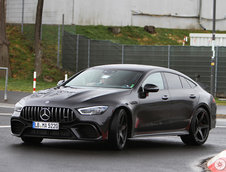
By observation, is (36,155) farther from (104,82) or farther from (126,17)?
(126,17)

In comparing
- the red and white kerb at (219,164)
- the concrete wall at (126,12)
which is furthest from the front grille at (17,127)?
the concrete wall at (126,12)

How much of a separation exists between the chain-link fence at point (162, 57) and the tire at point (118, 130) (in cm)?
2226

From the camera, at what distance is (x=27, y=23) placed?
4334 cm

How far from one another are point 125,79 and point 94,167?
9.39 ft

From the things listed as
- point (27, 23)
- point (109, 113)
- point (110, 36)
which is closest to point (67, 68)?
point (27, 23)

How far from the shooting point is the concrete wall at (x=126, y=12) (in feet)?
145

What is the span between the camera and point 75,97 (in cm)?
1070

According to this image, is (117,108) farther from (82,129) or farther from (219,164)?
(219,164)

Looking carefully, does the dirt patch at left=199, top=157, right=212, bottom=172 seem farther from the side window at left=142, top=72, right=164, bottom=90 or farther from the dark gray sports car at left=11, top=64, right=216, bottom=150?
the side window at left=142, top=72, right=164, bottom=90

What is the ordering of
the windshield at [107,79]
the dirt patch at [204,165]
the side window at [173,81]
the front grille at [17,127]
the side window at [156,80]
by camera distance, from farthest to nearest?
the side window at [173,81] → the side window at [156,80] → the windshield at [107,79] → the front grille at [17,127] → the dirt patch at [204,165]

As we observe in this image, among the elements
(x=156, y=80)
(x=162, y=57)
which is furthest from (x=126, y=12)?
(x=156, y=80)

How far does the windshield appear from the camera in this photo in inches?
460

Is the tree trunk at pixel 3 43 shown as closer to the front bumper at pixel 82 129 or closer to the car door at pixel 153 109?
the car door at pixel 153 109

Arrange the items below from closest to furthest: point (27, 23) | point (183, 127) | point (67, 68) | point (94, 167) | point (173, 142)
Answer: point (94, 167), point (183, 127), point (173, 142), point (67, 68), point (27, 23)
